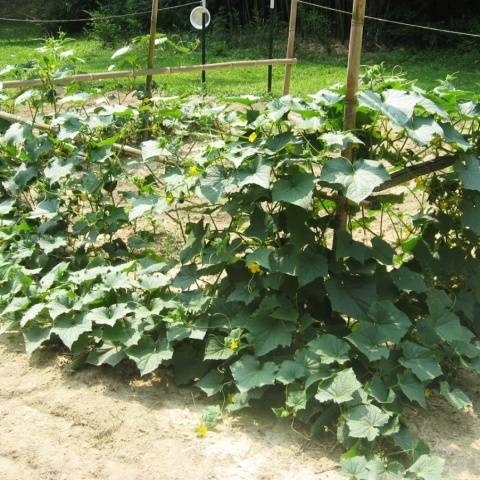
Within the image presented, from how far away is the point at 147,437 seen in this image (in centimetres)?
283

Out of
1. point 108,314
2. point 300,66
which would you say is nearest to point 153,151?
point 108,314

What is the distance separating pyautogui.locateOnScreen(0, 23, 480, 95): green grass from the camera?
29.2 ft

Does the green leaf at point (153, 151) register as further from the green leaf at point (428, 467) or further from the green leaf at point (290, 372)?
the green leaf at point (428, 467)

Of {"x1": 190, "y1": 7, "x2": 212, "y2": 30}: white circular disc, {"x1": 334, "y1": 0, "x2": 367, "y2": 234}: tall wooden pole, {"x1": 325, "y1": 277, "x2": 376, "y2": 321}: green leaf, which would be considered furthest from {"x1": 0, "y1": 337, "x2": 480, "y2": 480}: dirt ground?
{"x1": 190, "y1": 7, "x2": 212, "y2": 30}: white circular disc

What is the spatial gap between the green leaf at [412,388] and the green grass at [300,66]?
520cm

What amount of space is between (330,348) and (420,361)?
33 cm

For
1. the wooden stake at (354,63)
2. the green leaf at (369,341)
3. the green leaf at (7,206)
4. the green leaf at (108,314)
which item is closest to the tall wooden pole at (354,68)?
the wooden stake at (354,63)

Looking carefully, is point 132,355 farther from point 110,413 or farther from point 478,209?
point 478,209

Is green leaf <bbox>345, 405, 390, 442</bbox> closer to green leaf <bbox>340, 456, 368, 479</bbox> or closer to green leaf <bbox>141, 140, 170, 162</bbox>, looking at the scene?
green leaf <bbox>340, 456, 368, 479</bbox>

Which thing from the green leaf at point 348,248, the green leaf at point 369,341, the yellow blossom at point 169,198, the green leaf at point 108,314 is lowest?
the green leaf at point 108,314

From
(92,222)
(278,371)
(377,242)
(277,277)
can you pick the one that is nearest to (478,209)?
(377,242)

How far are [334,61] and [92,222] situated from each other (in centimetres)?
774

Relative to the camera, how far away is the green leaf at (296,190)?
9.22 ft

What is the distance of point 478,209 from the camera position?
3166mm
